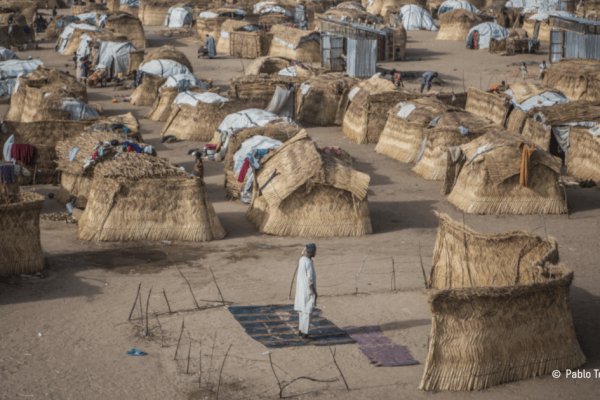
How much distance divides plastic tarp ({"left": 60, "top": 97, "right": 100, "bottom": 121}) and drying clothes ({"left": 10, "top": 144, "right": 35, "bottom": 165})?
4.79 meters

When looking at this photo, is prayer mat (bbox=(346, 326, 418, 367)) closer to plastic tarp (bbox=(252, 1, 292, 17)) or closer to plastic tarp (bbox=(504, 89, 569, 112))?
plastic tarp (bbox=(504, 89, 569, 112))

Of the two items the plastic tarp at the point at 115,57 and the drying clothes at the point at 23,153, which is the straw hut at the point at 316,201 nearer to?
the drying clothes at the point at 23,153

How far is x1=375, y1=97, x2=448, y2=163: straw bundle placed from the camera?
80.4 ft

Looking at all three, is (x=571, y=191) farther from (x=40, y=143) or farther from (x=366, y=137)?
(x=40, y=143)

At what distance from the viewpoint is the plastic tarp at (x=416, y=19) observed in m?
50.3

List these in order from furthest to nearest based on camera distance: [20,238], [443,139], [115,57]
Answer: [115,57], [443,139], [20,238]

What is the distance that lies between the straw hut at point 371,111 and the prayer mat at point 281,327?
499 inches

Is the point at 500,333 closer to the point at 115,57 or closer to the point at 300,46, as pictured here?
the point at 115,57

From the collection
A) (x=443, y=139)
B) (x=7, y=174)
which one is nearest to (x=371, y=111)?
(x=443, y=139)

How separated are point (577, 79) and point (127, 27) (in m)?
20.1

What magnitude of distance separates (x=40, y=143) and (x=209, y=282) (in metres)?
7.76

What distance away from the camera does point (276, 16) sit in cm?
4869

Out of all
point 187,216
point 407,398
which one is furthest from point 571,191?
point 407,398

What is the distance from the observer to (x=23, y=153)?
21500 mm
